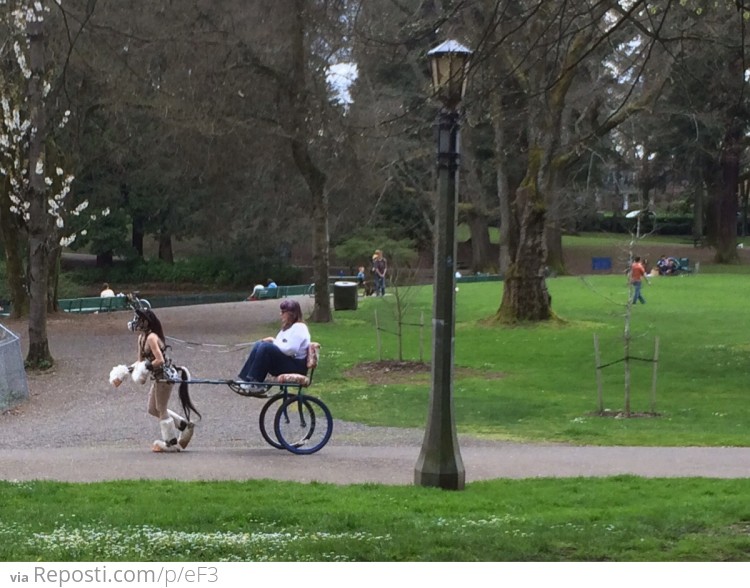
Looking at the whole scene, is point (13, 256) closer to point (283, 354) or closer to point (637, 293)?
point (637, 293)

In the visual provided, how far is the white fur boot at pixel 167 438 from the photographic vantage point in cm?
1220

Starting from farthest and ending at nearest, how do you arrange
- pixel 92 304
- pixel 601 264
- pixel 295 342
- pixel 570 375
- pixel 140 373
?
1. pixel 601 264
2. pixel 92 304
3. pixel 570 375
4. pixel 295 342
5. pixel 140 373

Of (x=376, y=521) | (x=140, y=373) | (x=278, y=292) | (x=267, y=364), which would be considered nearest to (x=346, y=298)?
(x=278, y=292)

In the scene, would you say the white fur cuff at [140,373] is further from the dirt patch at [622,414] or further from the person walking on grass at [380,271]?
the person walking on grass at [380,271]

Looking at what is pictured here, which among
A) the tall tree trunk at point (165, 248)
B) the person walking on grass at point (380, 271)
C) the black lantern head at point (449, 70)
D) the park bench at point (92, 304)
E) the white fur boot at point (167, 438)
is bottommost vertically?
the white fur boot at point (167, 438)

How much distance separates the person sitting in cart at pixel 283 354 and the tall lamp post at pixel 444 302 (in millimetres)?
2459

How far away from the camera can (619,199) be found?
65688 mm

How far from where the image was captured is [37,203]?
2236 centimetres

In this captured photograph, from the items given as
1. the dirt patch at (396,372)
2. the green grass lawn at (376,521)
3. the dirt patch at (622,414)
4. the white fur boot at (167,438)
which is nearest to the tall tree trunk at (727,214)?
the dirt patch at (396,372)

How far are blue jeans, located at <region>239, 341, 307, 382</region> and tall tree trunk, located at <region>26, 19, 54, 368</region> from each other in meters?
11.4

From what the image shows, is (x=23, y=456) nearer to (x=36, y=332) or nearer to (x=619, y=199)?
(x=36, y=332)

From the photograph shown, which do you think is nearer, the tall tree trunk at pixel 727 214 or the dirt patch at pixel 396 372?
the dirt patch at pixel 396 372

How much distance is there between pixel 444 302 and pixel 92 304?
32199mm

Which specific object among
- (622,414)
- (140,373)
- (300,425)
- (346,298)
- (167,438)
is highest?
(346,298)
